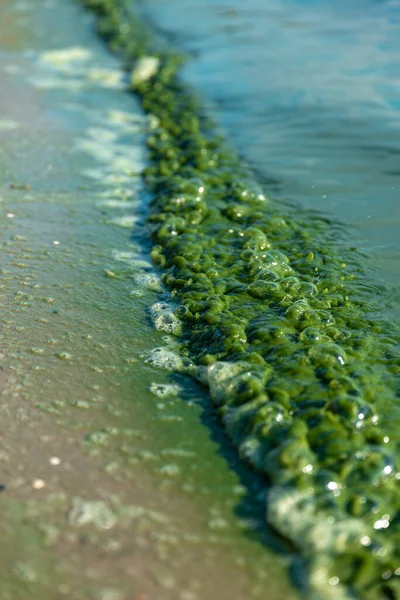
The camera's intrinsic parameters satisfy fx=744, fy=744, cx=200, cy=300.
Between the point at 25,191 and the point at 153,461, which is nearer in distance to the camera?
the point at 153,461

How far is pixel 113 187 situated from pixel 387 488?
12.2 feet

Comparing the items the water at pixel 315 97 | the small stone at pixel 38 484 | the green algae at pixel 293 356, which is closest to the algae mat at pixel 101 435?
the small stone at pixel 38 484

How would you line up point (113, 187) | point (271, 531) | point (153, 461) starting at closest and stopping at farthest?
1. point (271, 531)
2. point (153, 461)
3. point (113, 187)

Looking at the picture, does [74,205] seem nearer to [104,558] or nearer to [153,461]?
[153,461]

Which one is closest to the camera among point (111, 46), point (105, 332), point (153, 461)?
point (153, 461)

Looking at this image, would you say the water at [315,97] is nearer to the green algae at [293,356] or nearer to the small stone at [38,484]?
the green algae at [293,356]

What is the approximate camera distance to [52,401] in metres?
3.51

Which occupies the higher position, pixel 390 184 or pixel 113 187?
pixel 390 184

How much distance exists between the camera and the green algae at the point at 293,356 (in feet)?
9.28

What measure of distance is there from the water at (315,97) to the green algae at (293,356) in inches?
10.5

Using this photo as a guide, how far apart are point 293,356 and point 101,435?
1067 mm

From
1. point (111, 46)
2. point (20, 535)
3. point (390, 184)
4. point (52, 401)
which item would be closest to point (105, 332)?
point (52, 401)

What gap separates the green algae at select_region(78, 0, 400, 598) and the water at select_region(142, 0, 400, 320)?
27cm

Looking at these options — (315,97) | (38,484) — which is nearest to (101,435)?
(38,484)
